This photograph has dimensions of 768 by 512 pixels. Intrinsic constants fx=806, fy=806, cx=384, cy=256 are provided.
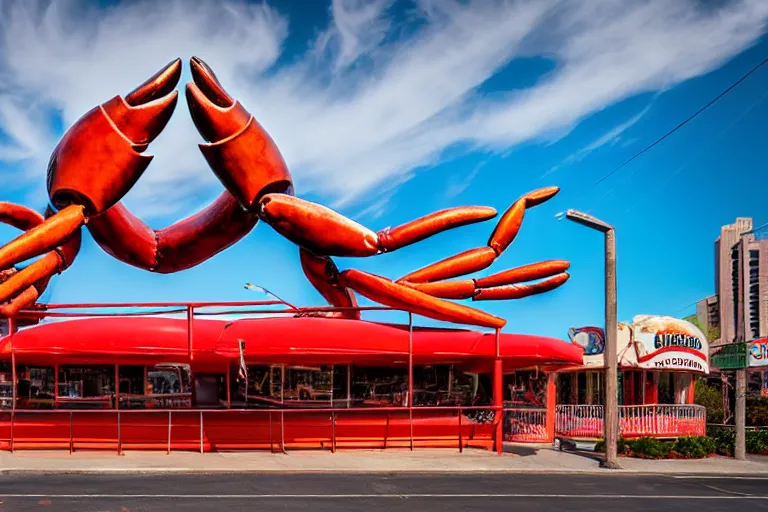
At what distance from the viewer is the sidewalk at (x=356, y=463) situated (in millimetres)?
15227

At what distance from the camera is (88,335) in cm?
1744

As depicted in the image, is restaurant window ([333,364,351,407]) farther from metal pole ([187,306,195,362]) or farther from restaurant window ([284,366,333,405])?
metal pole ([187,306,195,362])

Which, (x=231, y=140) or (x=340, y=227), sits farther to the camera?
(x=340, y=227)

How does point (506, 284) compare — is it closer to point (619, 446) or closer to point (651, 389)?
point (619, 446)

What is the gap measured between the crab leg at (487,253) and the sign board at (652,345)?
951 centimetres

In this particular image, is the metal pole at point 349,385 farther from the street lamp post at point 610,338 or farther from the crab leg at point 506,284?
the street lamp post at point 610,338

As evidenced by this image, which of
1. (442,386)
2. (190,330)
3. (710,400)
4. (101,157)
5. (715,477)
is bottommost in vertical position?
(715,477)

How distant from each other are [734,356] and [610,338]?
14.8 feet

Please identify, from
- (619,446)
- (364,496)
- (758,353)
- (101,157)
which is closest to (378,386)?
(619,446)

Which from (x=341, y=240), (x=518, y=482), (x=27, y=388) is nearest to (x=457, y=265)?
(x=341, y=240)

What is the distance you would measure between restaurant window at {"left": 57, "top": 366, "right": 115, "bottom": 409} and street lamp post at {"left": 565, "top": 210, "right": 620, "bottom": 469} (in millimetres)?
11190

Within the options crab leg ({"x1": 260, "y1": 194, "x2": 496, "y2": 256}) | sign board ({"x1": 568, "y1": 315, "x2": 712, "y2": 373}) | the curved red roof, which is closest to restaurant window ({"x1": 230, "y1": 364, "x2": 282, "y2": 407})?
the curved red roof

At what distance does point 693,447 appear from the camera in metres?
20.0

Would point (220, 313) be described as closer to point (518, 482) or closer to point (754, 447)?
point (518, 482)
